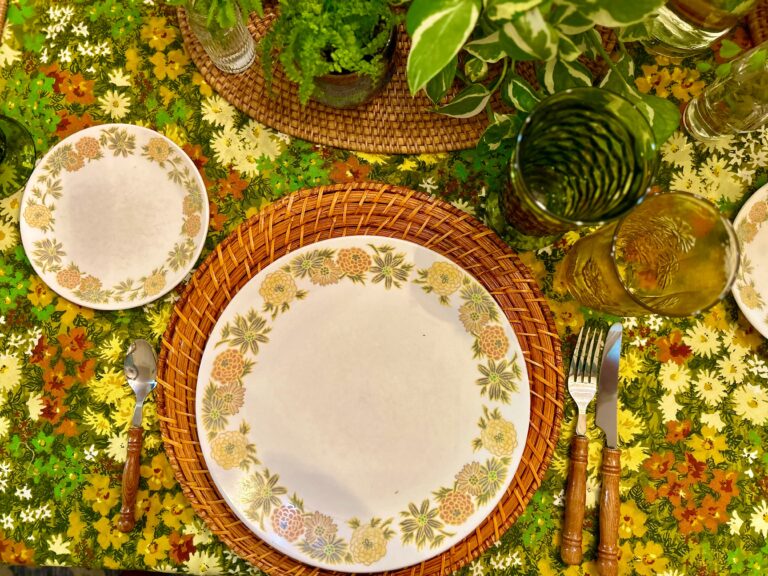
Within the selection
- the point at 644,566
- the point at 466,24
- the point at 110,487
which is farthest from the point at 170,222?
the point at 644,566

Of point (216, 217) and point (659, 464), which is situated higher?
point (216, 217)

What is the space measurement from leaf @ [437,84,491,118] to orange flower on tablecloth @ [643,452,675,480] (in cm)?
56

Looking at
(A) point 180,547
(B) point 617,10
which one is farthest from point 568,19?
(A) point 180,547

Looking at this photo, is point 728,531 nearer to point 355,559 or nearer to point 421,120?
point 355,559

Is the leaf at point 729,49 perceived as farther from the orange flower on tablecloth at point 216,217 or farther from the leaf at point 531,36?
the orange flower on tablecloth at point 216,217

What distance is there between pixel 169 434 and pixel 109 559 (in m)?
0.21

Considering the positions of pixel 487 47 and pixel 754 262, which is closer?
pixel 487 47

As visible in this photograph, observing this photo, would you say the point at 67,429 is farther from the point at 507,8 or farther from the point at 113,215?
the point at 507,8

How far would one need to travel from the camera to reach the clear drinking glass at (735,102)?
2.35 ft

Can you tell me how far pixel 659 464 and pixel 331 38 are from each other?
721 mm

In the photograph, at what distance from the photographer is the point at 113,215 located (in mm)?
776

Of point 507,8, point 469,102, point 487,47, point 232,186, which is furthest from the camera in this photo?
point 232,186

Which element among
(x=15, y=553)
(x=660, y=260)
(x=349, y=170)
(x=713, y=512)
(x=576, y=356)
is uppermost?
(x=349, y=170)

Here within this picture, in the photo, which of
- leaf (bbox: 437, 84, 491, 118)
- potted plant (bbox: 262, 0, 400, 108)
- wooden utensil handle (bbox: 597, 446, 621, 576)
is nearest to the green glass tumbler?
leaf (bbox: 437, 84, 491, 118)
